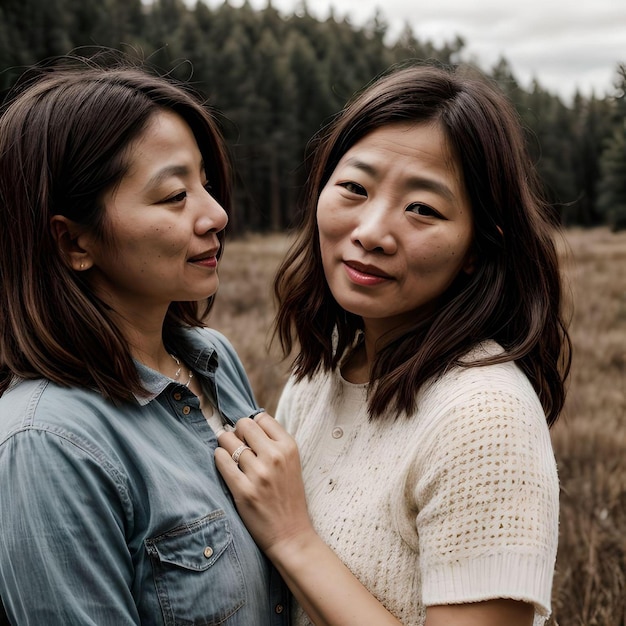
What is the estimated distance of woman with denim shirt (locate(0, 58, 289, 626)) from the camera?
157 cm

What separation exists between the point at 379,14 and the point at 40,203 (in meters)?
81.9

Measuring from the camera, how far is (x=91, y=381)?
184cm

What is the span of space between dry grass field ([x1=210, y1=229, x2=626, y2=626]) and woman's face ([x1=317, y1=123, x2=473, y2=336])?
1.91ft

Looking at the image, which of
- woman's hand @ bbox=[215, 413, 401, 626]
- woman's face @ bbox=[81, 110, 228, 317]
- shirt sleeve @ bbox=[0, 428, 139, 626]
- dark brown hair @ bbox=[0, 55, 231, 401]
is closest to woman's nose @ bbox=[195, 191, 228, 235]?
woman's face @ bbox=[81, 110, 228, 317]

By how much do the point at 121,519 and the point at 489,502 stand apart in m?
0.87

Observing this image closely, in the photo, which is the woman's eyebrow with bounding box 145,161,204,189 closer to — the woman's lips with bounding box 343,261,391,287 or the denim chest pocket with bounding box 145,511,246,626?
Answer: the woman's lips with bounding box 343,261,391,287

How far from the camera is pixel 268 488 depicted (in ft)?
6.45

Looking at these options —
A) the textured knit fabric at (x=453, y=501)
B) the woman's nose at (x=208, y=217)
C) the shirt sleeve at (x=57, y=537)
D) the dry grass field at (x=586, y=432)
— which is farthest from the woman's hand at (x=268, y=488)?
the dry grass field at (x=586, y=432)

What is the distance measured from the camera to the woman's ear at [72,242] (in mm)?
1897

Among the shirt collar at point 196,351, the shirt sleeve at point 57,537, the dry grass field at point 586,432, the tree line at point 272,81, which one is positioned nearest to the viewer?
the shirt sleeve at point 57,537

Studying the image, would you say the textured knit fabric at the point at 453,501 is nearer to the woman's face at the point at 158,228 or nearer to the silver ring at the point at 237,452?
the silver ring at the point at 237,452

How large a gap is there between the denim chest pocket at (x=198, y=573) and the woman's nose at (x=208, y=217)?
31.3 inches

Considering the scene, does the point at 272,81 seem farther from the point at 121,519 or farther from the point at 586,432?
the point at 121,519

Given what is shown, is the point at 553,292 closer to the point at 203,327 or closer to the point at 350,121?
the point at 350,121
